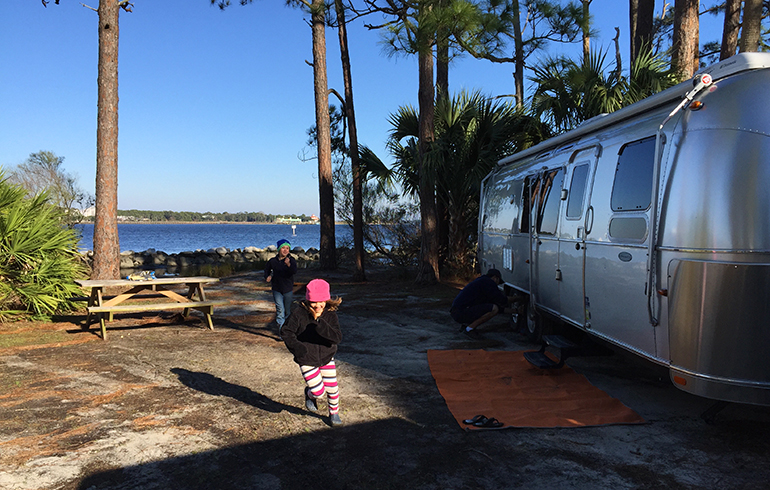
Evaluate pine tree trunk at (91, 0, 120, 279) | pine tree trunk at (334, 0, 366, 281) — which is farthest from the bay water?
pine tree trunk at (91, 0, 120, 279)

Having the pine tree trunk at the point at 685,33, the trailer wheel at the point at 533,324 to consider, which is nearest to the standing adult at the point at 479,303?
the trailer wheel at the point at 533,324

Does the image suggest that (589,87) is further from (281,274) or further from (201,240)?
(201,240)

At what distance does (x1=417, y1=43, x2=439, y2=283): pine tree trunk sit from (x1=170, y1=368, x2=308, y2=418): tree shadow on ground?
317 inches

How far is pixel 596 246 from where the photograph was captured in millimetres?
5594

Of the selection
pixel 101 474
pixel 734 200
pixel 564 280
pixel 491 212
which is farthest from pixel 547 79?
pixel 101 474

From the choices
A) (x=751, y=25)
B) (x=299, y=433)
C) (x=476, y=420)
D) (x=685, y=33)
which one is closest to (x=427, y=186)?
(x=685, y=33)

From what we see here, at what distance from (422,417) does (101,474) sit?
2.49m

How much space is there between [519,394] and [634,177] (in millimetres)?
2289

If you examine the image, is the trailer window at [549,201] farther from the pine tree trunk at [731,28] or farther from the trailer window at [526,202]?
the pine tree trunk at [731,28]

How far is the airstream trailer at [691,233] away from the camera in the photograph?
3.92m

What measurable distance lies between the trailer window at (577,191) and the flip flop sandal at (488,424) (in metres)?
2.52

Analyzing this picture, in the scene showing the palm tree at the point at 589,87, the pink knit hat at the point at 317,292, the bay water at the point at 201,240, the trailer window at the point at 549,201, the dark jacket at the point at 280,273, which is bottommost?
the bay water at the point at 201,240

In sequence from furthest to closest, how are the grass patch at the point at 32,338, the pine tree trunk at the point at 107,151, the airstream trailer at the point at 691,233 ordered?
the pine tree trunk at the point at 107,151 → the grass patch at the point at 32,338 → the airstream trailer at the point at 691,233

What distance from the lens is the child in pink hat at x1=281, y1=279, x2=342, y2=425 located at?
4832 millimetres
